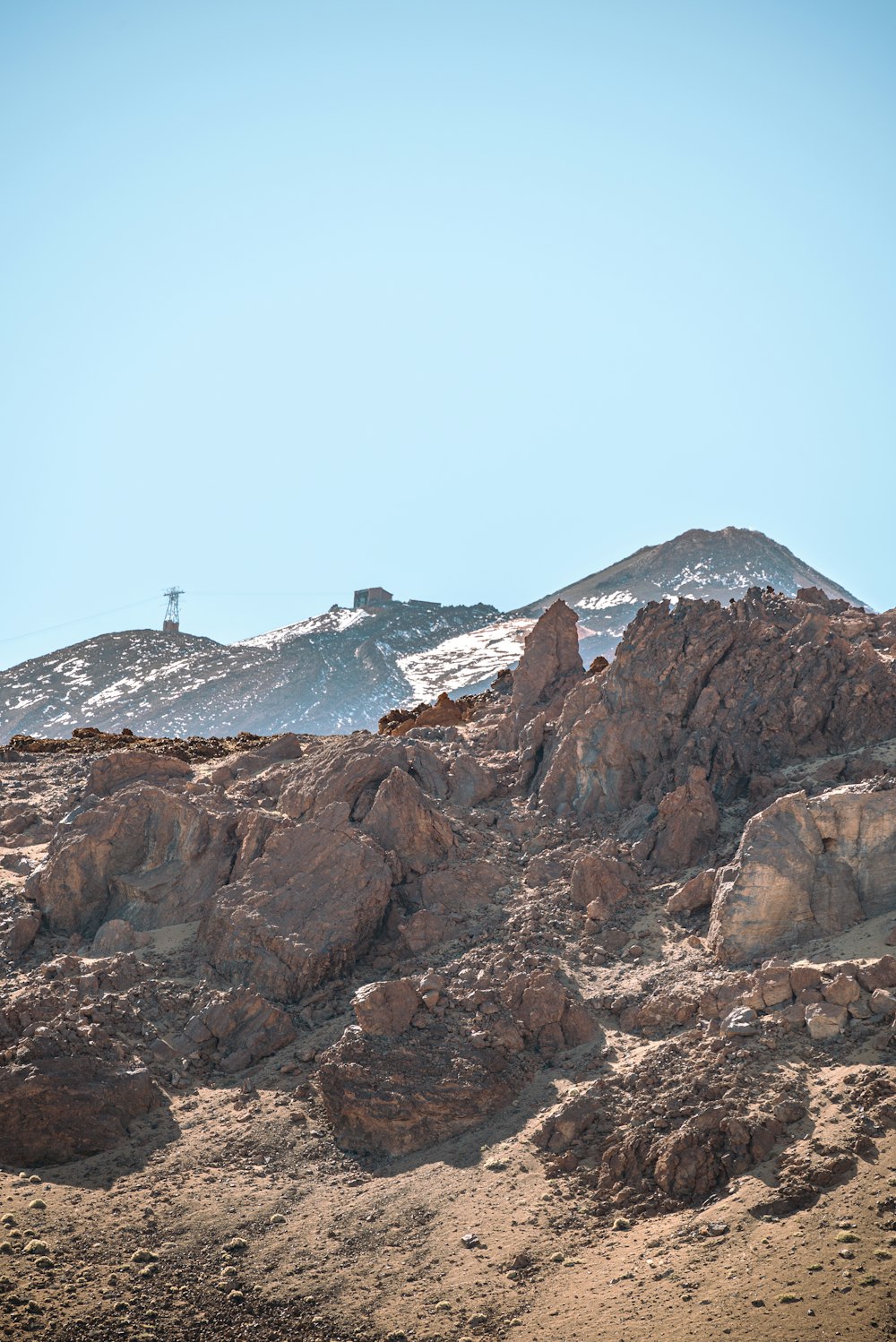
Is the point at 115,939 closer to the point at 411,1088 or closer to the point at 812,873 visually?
the point at 411,1088

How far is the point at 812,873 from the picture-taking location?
95.5 ft

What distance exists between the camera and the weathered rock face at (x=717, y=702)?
35.9 m

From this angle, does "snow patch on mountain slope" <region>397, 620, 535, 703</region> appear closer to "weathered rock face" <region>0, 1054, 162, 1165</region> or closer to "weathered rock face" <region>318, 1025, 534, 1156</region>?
"weathered rock face" <region>0, 1054, 162, 1165</region>

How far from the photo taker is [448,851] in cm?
3719

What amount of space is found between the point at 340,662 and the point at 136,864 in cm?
8095

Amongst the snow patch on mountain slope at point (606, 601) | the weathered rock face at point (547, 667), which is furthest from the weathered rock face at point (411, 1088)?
the snow patch on mountain slope at point (606, 601)

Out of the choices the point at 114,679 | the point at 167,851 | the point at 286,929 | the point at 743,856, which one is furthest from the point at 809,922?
the point at 114,679

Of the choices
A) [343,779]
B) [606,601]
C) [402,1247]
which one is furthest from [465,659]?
[402,1247]

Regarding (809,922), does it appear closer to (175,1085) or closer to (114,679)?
(175,1085)

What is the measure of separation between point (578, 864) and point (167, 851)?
13378mm

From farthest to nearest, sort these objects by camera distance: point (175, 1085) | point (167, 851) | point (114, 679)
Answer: point (114, 679), point (167, 851), point (175, 1085)

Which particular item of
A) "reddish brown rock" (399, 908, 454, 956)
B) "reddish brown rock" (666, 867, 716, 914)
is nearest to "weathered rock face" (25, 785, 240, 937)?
"reddish brown rock" (399, 908, 454, 956)

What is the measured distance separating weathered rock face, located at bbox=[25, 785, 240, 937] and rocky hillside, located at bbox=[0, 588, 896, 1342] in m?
0.11

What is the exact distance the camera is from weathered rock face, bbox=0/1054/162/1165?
28.6 metres
